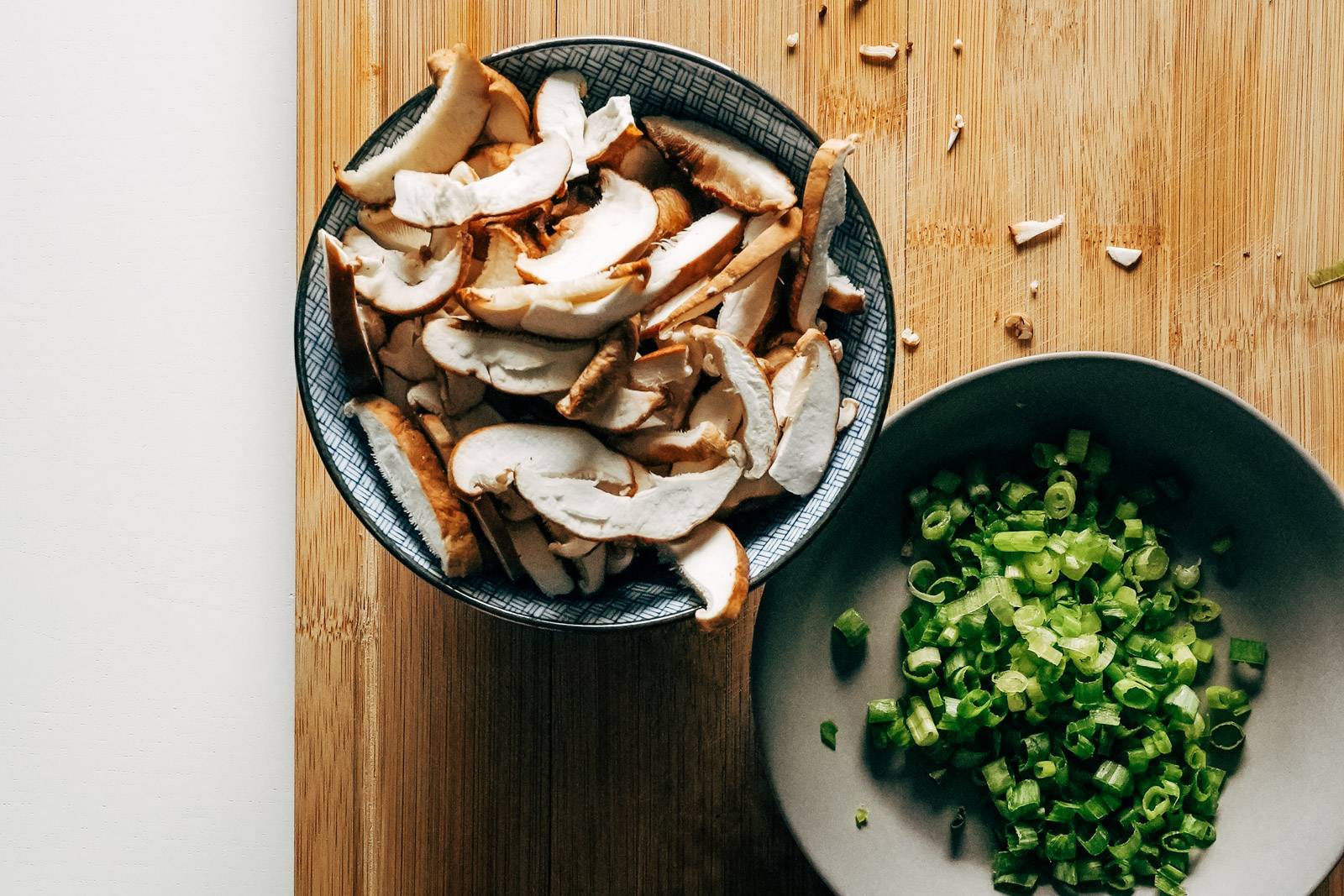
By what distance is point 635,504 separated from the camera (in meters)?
0.86

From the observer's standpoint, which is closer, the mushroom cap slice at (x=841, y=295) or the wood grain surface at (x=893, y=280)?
the mushroom cap slice at (x=841, y=295)

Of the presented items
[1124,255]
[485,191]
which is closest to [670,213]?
[485,191]

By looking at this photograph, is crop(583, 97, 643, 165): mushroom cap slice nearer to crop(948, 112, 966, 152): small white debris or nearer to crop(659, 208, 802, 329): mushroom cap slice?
crop(659, 208, 802, 329): mushroom cap slice

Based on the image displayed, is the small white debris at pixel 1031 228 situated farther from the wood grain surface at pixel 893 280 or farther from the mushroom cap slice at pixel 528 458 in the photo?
the mushroom cap slice at pixel 528 458

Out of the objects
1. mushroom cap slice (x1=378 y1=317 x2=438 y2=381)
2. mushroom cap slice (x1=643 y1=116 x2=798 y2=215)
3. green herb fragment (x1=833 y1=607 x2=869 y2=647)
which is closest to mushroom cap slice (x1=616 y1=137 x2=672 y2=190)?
mushroom cap slice (x1=643 y1=116 x2=798 y2=215)

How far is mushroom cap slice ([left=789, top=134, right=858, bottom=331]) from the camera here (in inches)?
33.8

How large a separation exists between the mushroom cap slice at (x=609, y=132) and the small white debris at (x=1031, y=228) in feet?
1.45

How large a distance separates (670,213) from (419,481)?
1.01 feet

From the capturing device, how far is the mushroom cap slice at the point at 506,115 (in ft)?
2.89

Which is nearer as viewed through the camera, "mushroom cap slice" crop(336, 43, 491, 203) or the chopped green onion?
"mushroom cap slice" crop(336, 43, 491, 203)

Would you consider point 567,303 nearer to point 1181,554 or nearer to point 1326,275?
point 1181,554

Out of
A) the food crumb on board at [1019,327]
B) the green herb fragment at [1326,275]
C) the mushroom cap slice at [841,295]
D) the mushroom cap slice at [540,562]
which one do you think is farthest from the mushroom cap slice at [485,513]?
the green herb fragment at [1326,275]

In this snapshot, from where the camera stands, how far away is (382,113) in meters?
1.10

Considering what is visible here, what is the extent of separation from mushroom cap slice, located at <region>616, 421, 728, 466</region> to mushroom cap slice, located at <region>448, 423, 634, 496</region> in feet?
0.05
